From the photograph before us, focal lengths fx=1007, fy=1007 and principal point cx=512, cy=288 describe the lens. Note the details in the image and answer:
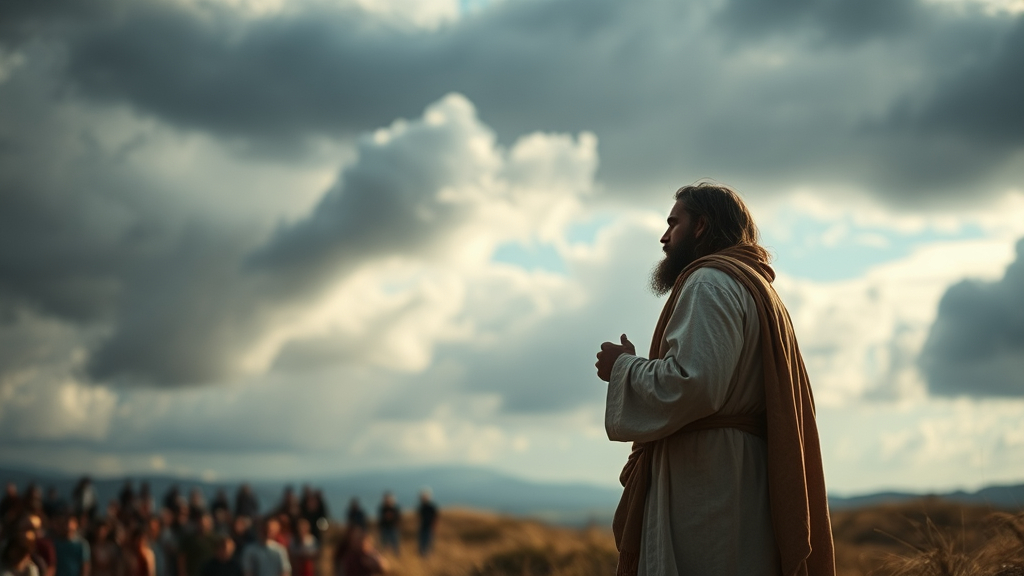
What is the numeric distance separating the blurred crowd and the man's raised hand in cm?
883

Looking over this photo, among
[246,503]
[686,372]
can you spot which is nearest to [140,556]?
[246,503]

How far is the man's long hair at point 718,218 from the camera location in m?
4.20

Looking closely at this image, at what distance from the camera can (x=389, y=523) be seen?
20.9 m

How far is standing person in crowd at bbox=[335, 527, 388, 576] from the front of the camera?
43.6 ft

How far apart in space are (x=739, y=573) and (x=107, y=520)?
15.5m

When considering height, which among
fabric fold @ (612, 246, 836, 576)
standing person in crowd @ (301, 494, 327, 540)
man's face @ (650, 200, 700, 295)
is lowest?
standing person in crowd @ (301, 494, 327, 540)

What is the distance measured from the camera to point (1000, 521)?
18.3ft

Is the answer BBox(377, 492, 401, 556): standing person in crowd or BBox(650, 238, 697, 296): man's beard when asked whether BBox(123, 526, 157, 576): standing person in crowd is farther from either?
BBox(650, 238, 697, 296): man's beard

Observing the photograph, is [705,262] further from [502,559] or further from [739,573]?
[502,559]

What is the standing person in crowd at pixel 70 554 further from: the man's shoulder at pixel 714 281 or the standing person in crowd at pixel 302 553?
the man's shoulder at pixel 714 281

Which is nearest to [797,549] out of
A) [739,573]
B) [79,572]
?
[739,573]

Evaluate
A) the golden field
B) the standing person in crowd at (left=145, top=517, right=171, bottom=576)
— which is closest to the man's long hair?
the golden field

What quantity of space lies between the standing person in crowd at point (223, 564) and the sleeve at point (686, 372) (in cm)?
1043

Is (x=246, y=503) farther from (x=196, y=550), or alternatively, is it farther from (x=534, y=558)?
(x=534, y=558)
